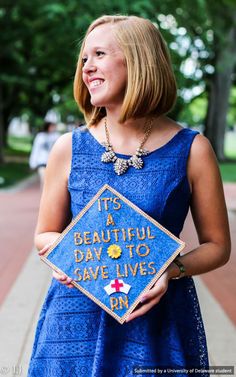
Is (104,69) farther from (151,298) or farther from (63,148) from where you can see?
(151,298)

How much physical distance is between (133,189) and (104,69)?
0.32 meters

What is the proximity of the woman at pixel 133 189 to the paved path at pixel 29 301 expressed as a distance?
136 cm

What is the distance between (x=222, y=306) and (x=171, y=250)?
440 cm

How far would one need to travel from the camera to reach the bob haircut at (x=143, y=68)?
1.91m

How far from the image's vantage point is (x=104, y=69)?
1.94m

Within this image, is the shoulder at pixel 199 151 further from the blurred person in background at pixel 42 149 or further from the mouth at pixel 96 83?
the blurred person in background at pixel 42 149

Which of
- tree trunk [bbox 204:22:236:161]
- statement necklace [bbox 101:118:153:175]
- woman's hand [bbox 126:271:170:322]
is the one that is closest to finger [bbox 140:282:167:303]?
woman's hand [bbox 126:271:170:322]

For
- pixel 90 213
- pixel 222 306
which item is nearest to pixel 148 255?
pixel 90 213

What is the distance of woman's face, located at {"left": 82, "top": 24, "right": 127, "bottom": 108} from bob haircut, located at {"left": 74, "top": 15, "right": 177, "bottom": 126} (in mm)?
20

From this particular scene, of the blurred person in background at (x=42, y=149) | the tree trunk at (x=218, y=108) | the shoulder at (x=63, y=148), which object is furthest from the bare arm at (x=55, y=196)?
the tree trunk at (x=218, y=108)

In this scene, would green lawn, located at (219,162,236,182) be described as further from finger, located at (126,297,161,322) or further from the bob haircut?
finger, located at (126,297,161,322)

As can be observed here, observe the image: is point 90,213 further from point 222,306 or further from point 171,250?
point 222,306

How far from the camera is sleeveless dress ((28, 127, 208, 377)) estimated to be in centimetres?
190

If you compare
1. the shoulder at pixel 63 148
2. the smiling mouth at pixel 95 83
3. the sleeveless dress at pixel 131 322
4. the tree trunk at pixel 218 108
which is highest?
the smiling mouth at pixel 95 83
